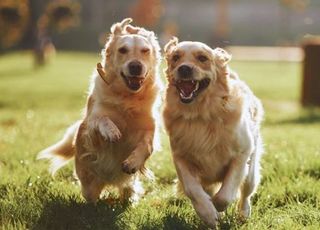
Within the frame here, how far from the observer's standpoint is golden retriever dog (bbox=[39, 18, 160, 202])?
5.33 meters

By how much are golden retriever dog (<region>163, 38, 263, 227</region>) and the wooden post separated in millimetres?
10059

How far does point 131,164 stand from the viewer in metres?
5.01

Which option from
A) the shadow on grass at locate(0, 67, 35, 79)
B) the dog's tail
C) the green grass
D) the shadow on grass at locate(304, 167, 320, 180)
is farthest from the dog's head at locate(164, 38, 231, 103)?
the shadow on grass at locate(0, 67, 35, 79)

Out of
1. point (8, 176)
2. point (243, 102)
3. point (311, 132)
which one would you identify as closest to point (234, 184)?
point (243, 102)

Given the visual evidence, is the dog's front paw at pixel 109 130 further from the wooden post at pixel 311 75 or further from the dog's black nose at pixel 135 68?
the wooden post at pixel 311 75

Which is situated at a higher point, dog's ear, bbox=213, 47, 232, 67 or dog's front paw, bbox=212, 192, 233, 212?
dog's ear, bbox=213, 47, 232, 67

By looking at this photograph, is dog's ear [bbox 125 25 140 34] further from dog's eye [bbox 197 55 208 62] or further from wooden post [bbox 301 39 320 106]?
wooden post [bbox 301 39 320 106]

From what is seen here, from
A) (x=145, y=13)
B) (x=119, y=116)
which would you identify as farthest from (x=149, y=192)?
(x=145, y=13)

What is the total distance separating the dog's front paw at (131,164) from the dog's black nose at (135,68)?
677mm

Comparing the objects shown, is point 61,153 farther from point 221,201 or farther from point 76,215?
point 221,201

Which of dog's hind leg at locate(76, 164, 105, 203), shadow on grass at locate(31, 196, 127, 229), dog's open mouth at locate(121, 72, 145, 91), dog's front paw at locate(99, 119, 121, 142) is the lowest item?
dog's hind leg at locate(76, 164, 105, 203)

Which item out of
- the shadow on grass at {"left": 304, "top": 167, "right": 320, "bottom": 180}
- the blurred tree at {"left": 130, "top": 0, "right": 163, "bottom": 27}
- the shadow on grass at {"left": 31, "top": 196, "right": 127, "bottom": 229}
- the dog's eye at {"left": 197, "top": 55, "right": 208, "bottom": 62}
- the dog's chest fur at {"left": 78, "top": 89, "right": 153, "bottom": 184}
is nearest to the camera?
the shadow on grass at {"left": 31, "top": 196, "right": 127, "bottom": 229}

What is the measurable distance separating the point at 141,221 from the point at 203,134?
79cm

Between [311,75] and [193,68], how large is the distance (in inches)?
414
